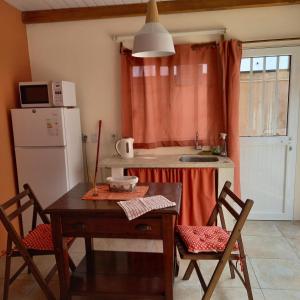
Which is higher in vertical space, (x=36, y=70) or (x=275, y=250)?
(x=36, y=70)

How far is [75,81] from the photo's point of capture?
327 cm

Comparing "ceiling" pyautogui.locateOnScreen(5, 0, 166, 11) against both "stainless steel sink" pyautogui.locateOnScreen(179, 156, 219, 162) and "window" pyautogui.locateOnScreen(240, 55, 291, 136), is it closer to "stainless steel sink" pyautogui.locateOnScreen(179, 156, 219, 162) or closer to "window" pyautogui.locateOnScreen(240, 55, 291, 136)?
"window" pyautogui.locateOnScreen(240, 55, 291, 136)

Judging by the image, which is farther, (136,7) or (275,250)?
(136,7)

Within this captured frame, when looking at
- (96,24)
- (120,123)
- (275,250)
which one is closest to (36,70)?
(96,24)

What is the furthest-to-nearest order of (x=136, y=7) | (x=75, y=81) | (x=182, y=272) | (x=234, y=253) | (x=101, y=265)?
(x=75, y=81), (x=136, y=7), (x=182, y=272), (x=101, y=265), (x=234, y=253)

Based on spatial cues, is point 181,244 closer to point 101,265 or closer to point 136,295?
point 136,295

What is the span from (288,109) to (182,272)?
2.11 metres

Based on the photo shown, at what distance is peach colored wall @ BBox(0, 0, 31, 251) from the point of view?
9.09 ft

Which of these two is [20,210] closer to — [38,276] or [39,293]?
[38,276]

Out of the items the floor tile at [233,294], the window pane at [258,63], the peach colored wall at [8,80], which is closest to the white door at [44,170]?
the peach colored wall at [8,80]

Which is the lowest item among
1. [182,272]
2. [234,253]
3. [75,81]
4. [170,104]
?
[182,272]

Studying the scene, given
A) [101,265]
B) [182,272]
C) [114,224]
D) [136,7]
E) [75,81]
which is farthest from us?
[75,81]

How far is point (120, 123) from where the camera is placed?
3.30 m

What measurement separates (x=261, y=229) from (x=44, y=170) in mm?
2453
